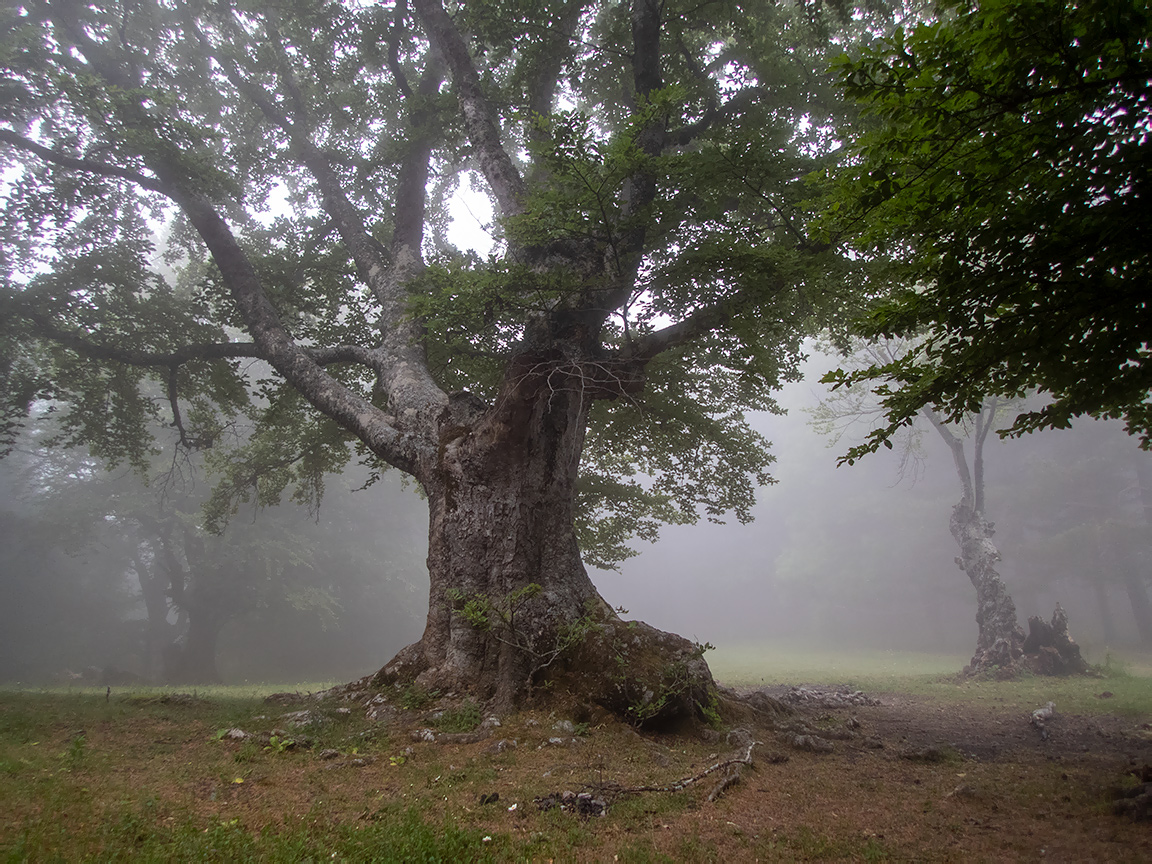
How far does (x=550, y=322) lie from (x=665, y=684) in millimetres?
4491

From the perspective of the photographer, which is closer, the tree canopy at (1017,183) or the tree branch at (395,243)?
the tree canopy at (1017,183)

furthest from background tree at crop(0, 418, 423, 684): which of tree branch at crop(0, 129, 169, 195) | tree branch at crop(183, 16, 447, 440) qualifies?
tree branch at crop(183, 16, 447, 440)

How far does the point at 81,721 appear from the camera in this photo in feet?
18.4

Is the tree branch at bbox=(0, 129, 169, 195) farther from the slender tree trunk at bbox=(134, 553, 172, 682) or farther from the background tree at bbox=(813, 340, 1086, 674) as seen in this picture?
the slender tree trunk at bbox=(134, 553, 172, 682)

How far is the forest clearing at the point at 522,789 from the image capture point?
2.78 meters

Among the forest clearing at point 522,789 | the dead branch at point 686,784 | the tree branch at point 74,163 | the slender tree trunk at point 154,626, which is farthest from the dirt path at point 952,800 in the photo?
the slender tree trunk at point 154,626

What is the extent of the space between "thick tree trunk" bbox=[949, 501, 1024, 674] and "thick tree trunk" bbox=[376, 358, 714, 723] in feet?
44.6

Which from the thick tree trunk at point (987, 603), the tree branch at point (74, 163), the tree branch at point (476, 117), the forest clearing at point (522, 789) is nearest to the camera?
the forest clearing at point (522, 789)

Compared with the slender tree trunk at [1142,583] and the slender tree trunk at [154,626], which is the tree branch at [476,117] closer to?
the slender tree trunk at [154,626]

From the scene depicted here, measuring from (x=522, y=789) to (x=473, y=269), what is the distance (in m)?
5.29

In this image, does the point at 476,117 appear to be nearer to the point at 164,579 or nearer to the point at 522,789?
the point at 522,789

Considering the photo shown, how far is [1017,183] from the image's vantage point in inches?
110

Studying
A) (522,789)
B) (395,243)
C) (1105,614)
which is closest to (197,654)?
(395,243)

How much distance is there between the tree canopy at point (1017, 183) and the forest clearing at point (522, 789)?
8.13ft
